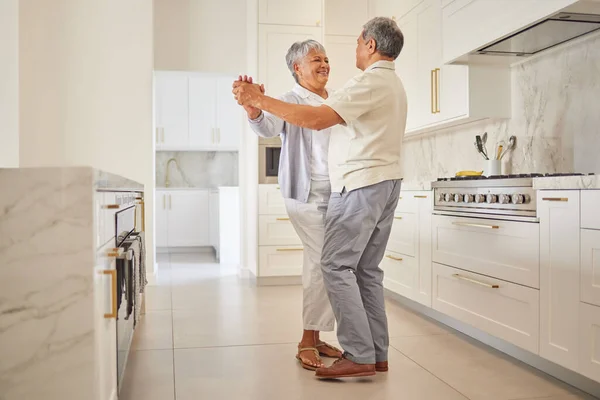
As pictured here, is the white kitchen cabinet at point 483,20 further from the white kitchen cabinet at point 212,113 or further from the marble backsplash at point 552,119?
the white kitchen cabinet at point 212,113

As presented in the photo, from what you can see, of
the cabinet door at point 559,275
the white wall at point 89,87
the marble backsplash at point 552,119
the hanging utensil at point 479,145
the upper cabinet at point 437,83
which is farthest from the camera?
the white wall at point 89,87

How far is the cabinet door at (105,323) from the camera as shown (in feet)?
5.01

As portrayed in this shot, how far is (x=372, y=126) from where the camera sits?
7.80 feet

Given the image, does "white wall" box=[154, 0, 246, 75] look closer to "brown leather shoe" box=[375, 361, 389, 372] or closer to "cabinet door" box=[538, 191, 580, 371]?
"brown leather shoe" box=[375, 361, 389, 372]

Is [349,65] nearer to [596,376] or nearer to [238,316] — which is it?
[238,316]

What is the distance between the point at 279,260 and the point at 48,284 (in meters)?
3.60

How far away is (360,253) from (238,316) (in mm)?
1545

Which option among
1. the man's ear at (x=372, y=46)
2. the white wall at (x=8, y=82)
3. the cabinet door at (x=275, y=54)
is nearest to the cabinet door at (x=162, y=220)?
the cabinet door at (x=275, y=54)

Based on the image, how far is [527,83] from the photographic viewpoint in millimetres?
3551

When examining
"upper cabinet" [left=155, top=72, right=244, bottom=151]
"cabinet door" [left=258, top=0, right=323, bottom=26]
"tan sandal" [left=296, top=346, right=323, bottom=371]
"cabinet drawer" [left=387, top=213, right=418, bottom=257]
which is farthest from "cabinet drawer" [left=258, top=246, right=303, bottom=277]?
"upper cabinet" [left=155, top=72, right=244, bottom=151]

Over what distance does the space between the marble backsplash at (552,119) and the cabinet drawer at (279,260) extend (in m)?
1.61

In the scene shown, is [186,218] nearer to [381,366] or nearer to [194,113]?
[194,113]

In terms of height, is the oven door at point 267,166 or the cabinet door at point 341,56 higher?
the cabinet door at point 341,56

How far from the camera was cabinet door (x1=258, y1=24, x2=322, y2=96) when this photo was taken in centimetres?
504
